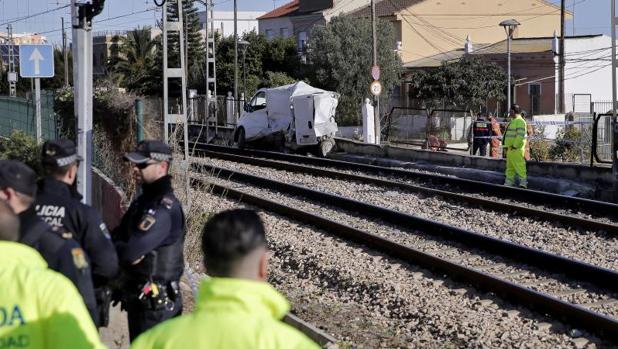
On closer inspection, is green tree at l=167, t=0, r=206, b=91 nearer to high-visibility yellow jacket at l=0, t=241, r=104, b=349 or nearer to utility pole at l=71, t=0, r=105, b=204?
utility pole at l=71, t=0, r=105, b=204

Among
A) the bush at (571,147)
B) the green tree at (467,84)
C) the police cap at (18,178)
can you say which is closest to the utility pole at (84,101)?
the police cap at (18,178)

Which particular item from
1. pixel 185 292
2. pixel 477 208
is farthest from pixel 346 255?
pixel 477 208

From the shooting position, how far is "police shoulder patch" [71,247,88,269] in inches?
175

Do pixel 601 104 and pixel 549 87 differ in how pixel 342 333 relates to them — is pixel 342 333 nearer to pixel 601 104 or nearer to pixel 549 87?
pixel 601 104

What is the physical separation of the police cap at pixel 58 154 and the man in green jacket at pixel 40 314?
1881 mm

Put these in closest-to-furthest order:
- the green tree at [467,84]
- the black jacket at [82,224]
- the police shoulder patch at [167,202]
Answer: the black jacket at [82,224] → the police shoulder patch at [167,202] → the green tree at [467,84]

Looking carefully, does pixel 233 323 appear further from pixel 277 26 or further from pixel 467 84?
pixel 277 26

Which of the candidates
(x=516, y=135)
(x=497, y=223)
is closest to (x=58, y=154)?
(x=497, y=223)

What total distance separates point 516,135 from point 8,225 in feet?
58.3

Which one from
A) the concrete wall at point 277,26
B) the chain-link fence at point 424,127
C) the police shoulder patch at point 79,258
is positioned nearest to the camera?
the police shoulder patch at point 79,258

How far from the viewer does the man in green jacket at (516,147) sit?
2055 centimetres

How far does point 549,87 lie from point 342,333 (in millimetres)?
49749

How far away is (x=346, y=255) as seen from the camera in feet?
44.1

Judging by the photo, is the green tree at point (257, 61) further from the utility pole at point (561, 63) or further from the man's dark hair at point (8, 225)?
the man's dark hair at point (8, 225)
